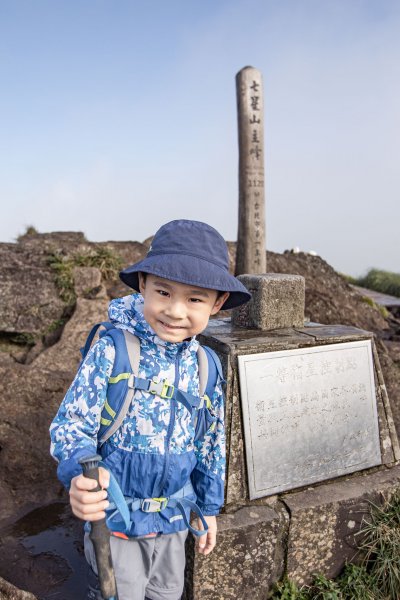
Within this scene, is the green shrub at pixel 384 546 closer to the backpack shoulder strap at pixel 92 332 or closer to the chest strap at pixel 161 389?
the chest strap at pixel 161 389

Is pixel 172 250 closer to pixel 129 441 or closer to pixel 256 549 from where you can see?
pixel 129 441

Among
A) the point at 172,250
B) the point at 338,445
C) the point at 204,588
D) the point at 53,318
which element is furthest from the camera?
the point at 53,318

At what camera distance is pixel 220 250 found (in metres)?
1.71

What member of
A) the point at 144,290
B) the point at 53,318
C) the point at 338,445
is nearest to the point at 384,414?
the point at 338,445

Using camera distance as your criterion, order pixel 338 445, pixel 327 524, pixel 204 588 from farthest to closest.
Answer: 1. pixel 338 445
2. pixel 327 524
3. pixel 204 588

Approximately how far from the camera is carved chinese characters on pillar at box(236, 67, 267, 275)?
23.3 ft

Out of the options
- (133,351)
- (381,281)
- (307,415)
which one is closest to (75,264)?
(307,415)

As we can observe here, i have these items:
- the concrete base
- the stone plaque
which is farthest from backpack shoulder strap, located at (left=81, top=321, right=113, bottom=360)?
the concrete base

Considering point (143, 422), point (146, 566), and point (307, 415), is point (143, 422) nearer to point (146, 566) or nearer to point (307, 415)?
point (146, 566)

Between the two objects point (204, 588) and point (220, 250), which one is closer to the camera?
point (220, 250)

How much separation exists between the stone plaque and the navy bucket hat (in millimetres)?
934

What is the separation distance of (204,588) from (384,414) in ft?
4.97

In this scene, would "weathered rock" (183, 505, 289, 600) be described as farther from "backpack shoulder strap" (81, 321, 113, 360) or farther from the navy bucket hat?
the navy bucket hat

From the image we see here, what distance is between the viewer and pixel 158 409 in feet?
5.65
